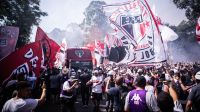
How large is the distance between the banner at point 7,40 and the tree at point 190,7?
86.2ft

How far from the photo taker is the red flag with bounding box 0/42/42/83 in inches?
301

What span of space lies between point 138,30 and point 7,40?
15.9ft

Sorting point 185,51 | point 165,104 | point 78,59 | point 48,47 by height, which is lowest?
point 165,104

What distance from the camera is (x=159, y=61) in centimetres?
905

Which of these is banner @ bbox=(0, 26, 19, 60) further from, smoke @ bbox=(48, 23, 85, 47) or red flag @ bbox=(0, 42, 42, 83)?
smoke @ bbox=(48, 23, 85, 47)

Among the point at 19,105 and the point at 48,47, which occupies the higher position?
the point at 48,47

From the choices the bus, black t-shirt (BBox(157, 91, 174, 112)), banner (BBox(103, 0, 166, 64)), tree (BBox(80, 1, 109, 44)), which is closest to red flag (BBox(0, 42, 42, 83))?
banner (BBox(103, 0, 166, 64))

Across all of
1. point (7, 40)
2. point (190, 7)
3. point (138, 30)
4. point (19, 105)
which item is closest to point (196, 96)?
point (19, 105)

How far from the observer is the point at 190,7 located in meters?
33.3

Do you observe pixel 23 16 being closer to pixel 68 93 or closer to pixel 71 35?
pixel 68 93

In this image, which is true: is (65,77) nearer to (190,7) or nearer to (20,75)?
(20,75)

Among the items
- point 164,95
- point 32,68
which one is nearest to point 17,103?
point 164,95

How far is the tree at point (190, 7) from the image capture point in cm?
3207

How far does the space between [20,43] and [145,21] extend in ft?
92.8
